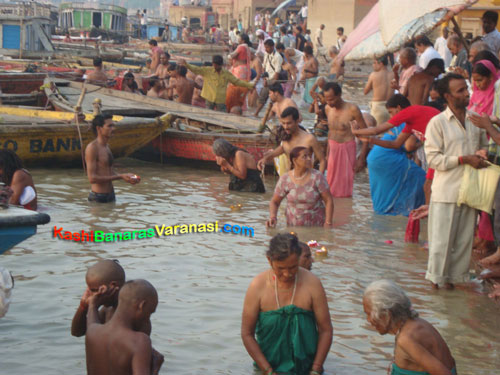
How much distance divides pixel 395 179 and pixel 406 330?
5.00 meters

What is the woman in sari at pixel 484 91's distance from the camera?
21.2 feet

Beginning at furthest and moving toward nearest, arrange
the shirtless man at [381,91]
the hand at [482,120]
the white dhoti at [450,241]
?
1. the shirtless man at [381,91]
2. the white dhoti at [450,241]
3. the hand at [482,120]

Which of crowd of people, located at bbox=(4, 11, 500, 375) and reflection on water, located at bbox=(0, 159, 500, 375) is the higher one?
crowd of people, located at bbox=(4, 11, 500, 375)

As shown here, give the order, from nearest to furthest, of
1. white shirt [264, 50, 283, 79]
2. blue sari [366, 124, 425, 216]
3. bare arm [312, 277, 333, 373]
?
bare arm [312, 277, 333, 373]
blue sari [366, 124, 425, 216]
white shirt [264, 50, 283, 79]

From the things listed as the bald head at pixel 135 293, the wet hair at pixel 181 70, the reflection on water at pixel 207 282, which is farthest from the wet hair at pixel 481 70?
the wet hair at pixel 181 70

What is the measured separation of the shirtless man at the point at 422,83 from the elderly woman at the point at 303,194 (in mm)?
2753

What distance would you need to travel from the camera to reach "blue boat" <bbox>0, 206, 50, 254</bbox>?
4820 mm

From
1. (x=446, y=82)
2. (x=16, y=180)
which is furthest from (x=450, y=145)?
(x=16, y=180)

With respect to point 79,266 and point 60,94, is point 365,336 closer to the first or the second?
point 79,266

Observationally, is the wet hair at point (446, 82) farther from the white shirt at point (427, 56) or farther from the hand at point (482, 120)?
the white shirt at point (427, 56)

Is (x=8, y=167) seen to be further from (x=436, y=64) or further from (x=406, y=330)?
(x=436, y=64)

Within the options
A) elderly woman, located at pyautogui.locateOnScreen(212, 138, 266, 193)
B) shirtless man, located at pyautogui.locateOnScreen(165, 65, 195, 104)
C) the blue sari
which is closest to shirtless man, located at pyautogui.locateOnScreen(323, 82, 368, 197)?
the blue sari

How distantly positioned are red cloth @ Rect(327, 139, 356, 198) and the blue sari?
0.79 m

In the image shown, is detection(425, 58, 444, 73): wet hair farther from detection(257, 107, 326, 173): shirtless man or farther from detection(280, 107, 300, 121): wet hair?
detection(280, 107, 300, 121): wet hair
